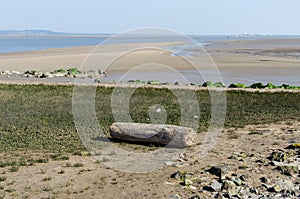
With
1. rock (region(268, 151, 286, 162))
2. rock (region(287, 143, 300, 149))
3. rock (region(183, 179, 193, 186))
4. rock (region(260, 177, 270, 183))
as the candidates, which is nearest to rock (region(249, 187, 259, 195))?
rock (region(260, 177, 270, 183))

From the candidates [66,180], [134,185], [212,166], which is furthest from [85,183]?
[212,166]

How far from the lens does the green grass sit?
13.6 m

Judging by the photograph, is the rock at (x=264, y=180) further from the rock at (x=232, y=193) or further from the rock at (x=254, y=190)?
the rock at (x=232, y=193)

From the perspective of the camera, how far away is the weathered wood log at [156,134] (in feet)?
40.7

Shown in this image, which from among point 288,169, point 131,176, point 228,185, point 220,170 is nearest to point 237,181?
point 228,185

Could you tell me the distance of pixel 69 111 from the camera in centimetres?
1902

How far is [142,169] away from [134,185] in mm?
1192

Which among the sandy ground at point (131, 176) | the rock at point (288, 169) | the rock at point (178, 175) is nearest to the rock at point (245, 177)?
the sandy ground at point (131, 176)

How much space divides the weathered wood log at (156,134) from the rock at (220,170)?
2.33 meters

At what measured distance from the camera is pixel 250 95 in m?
22.9

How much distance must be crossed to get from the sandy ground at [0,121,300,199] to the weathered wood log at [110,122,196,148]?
390 millimetres

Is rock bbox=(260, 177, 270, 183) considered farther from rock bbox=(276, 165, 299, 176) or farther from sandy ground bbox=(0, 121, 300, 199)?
rock bbox=(276, 165, 299, 176)

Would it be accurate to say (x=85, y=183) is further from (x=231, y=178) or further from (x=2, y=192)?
(x=231, y=178)

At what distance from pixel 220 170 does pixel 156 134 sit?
323 centimetres
